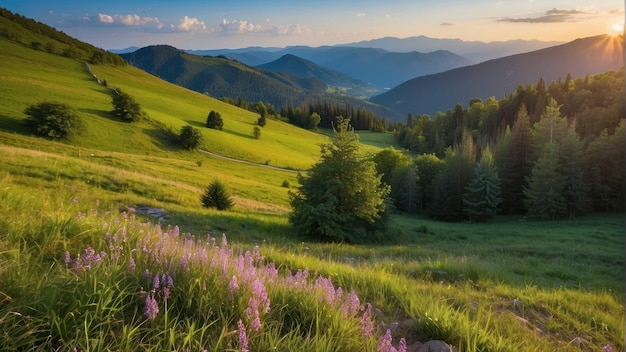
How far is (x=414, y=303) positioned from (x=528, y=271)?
937 centimetres

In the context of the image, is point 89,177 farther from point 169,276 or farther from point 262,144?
point 262,144

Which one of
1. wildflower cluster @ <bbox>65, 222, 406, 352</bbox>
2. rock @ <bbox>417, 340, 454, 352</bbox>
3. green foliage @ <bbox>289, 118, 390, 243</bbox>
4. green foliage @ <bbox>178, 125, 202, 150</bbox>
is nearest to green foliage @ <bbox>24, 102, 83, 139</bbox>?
green foliage @ <bbox>178, 125, 202, 150</bbox>

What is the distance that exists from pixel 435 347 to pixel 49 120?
5702cm

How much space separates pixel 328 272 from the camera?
599cm

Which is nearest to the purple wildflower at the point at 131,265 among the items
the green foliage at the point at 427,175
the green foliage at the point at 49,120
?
the green foliage at the point at 49,120

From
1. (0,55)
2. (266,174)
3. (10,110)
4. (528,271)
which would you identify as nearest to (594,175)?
(266,174)

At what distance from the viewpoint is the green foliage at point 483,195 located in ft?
182

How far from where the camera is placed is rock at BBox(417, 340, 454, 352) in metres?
3.64

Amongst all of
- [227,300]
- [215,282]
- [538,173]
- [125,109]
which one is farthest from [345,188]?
[125,109]

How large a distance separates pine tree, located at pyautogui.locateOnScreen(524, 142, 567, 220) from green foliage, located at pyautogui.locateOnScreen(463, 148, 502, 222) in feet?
14.4

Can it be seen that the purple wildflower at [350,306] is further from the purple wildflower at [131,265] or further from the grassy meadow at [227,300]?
the purple wildflower at [131,265]

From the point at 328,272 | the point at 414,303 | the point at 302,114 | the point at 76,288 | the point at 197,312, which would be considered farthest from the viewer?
the point at 302,114

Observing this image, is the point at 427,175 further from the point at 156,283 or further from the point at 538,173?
the point at 156,283

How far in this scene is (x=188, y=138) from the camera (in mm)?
61969
